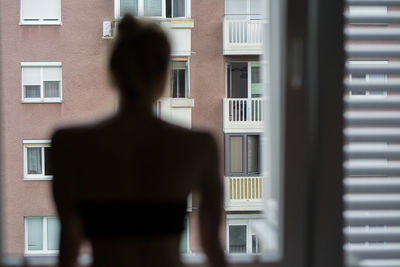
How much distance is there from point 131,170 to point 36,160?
7561 mm

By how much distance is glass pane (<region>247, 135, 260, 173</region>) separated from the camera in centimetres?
786

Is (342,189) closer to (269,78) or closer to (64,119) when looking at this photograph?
(269,78)

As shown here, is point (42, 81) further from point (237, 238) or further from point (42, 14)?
point (237, 238)

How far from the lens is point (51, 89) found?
8.02m

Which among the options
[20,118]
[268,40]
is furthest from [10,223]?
[268,40]

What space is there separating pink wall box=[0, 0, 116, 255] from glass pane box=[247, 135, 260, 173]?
7.56ft

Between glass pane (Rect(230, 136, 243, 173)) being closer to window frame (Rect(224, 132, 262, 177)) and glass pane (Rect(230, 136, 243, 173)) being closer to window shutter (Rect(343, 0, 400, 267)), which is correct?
window frame (Rect(224, 132, 262, 177))

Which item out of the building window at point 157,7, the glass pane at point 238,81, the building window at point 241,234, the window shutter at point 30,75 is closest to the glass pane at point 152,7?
the building window at point 157,7

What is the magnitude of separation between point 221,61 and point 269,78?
6.62 meters

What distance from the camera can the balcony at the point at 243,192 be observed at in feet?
25.9

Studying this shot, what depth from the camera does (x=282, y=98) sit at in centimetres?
104

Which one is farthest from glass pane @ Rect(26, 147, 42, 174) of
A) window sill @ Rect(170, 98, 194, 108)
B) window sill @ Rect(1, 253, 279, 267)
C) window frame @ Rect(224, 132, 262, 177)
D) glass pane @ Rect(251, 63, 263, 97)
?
window sill @ Rect(1, 253, 279, 267)

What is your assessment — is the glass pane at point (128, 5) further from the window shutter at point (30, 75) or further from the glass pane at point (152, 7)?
the window shutter at point (30, 75)

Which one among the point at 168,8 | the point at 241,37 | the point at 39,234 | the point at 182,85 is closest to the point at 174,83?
the point at 182,85
